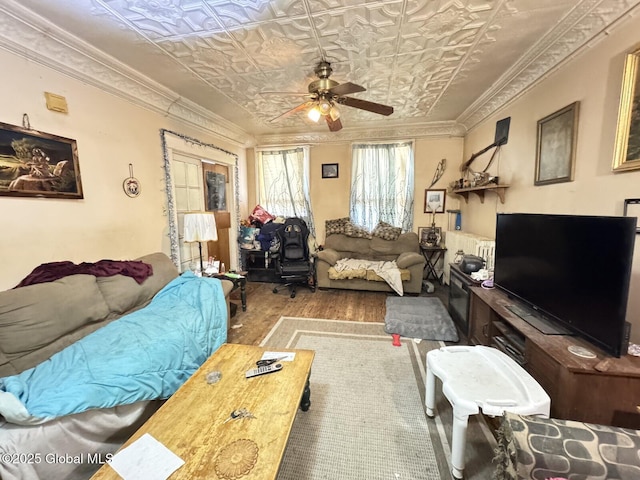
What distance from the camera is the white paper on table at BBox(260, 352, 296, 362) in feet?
5.61

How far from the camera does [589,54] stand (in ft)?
6.17

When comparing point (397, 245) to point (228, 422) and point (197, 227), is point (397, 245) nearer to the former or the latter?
point (197, 227)

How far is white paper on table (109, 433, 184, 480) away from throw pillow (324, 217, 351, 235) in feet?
12.8

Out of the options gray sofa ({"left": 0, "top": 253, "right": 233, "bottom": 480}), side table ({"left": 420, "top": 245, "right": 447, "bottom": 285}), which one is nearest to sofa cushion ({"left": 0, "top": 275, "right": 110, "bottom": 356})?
gray sofa ({"left": 0, "top": 253, "right": 233, "bottom": 480})

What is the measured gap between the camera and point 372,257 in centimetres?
459

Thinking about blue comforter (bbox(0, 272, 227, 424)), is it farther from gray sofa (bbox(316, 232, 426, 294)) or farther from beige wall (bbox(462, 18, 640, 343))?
beige wall (bbox(462, 18, 640, 343))

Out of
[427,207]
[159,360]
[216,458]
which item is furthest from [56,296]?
[427,207]

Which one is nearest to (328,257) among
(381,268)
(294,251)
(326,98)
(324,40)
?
(294,251)

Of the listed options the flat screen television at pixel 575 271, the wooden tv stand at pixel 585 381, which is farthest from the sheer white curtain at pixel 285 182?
the wooden tv stand at pixel 585 381

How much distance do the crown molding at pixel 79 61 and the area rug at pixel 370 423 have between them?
2811 millimetres

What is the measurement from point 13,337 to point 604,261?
3.16m

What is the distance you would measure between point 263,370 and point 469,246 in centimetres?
297

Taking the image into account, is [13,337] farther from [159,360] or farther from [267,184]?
[267,184]

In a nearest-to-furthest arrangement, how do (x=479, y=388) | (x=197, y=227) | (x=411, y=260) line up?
(x=479, y=388)
(x=197, y=227)
(x=411, y=260)
